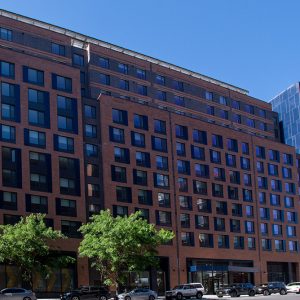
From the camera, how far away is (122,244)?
59.7 metres

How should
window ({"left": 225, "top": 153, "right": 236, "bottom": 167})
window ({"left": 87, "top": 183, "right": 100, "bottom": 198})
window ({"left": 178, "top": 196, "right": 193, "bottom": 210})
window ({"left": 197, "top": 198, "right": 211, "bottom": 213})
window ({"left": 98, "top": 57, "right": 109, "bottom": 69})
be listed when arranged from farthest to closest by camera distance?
window ({"left": 225, "top": 153, "right": 236, "bottom": 167}), window ({"left": 197, "top": 198, "right": 211, "bottom": 213}), window ({"left": 178, "top": 196, "right": 193, "bottom": 210}), window ({"left": 98, "top": 57, "right": 109, "bottom": 69}), window ({"left": 87, "top": 183, "right": 100, "bottom": 198})

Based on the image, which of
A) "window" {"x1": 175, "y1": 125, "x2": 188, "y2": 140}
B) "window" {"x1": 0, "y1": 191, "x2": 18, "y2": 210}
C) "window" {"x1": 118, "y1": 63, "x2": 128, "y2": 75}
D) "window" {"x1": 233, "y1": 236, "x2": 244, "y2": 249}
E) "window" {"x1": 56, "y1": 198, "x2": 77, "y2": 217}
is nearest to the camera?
"window" {"x1": 0, "y1": 191, "x2": 18, "y2": 210}

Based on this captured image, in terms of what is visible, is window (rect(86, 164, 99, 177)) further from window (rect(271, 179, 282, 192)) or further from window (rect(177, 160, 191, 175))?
window (rect(271, 179, 282, 192))

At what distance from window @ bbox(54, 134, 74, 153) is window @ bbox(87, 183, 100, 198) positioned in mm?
5686

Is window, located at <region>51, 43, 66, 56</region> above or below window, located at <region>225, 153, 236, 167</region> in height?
above

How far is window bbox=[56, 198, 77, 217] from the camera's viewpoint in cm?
7294

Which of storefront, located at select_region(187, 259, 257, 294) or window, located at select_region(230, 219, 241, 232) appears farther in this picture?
window, located at select_region(230, 219, 241, 232)

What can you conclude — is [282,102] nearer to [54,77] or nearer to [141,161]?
[141,161]

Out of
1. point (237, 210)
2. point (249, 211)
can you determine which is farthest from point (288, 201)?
point (237, 210)

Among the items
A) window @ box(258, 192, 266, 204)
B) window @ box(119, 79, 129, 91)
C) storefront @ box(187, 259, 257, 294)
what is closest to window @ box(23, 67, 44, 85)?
window @ box(119, 79, 129, 91)

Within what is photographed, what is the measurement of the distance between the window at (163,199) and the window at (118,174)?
6660 mm

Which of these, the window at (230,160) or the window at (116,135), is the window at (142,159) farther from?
the window at (230,160)

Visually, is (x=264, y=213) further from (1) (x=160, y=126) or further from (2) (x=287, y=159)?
(1) (x=160, y=126)

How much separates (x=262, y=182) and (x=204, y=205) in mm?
16015
